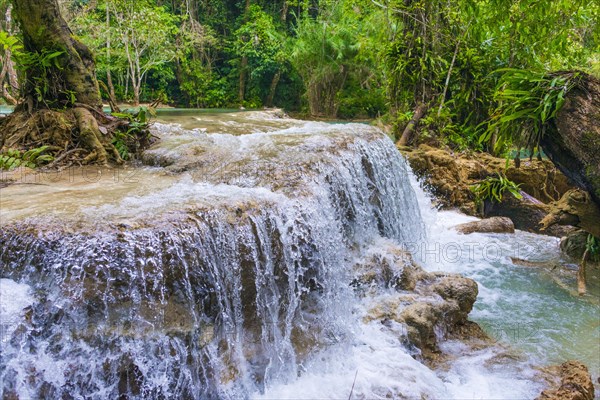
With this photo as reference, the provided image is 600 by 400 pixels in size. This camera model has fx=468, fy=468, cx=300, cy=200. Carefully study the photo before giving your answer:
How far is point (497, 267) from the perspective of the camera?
6.26 meters

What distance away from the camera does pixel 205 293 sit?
11.4 feet

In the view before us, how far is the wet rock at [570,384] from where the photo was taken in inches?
132

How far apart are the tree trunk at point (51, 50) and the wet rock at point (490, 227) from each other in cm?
577

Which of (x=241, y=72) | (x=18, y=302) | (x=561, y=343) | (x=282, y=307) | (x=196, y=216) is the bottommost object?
(x=561, y=343)

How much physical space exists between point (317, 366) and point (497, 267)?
3509 mm

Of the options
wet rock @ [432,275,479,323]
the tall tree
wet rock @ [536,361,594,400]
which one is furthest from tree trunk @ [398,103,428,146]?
wet rock @ [536,361,594,400]

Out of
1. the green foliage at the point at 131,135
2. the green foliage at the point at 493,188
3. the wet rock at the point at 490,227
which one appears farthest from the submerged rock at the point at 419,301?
the green foliage at the point at 131,135

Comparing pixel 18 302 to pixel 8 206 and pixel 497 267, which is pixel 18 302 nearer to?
pixel 8 206

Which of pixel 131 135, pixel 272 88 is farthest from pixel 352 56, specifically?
pixel 131 135

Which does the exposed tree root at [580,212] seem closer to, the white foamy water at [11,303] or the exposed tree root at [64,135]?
the white foamy water at [11,303]

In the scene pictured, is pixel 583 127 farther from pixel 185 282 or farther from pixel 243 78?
pixel 243 78

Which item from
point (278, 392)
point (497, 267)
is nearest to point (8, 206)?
point (278, 392)

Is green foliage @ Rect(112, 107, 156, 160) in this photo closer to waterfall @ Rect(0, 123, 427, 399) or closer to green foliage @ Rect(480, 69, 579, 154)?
waterfall @ Rect(0, 123, 427, 399)

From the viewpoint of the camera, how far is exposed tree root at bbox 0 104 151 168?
540 cm
